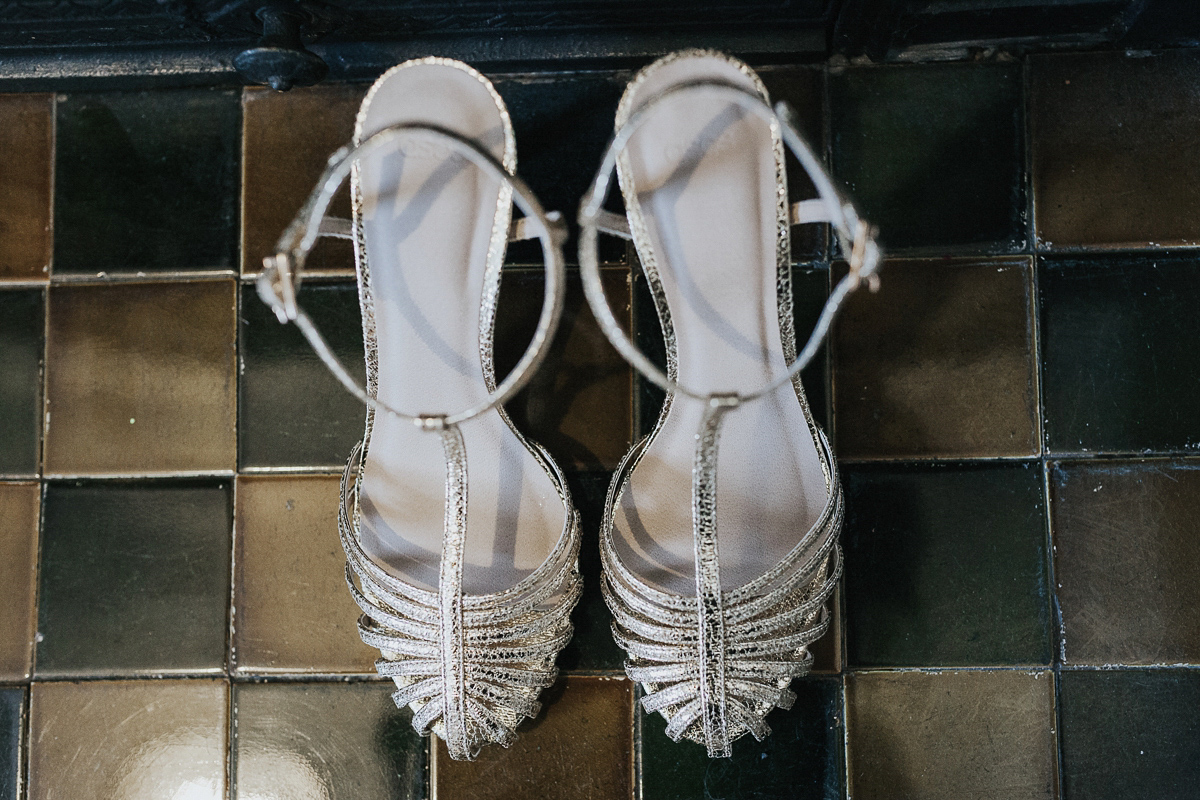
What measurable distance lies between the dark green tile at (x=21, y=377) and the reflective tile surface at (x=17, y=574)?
3 cm

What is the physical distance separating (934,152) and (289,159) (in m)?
0.67

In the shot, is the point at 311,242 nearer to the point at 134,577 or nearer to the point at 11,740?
the point at 134,577

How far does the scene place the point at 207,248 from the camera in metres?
0.80

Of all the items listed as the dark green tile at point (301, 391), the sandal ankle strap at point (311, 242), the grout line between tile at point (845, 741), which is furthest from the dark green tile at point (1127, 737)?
the dark green tile at point (301, 391)

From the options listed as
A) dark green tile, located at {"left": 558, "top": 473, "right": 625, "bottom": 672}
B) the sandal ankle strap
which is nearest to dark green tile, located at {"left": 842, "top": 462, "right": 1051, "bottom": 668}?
dark green tile, located at {"left": 558, "top": 473, "right": 625, "bottom": 672}

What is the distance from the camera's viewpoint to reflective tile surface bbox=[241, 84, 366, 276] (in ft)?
2.59

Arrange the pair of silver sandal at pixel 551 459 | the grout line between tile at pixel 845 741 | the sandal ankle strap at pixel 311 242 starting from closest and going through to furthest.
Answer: the sandal ankle strap at pixel 311 242
the pair of silver sandal at pixel 551 459
the grout line between tile at pixel 845 741

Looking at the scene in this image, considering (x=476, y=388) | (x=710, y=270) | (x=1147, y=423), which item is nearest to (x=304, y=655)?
(x=476, y=388)

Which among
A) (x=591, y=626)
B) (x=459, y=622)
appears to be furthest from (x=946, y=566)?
(x=459, y=622)

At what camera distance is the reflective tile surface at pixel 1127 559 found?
0.76 m

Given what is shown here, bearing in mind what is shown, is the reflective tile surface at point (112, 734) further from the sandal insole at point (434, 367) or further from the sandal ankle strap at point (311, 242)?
the sandal ankle strap at point (311, 242)

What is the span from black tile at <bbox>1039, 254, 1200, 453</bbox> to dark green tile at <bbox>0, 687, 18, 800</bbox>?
1.09 metres

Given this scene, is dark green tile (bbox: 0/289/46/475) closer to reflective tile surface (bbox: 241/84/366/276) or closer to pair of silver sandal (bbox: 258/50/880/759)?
reflective tile surface (bbox: 241/84/366/276)

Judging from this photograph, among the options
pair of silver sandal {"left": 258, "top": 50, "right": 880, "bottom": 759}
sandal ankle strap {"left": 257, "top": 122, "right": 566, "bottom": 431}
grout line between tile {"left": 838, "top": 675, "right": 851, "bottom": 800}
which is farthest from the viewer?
grout line between tile {"left": 838, "top": 675, "right": 851, "bottom": 800}
